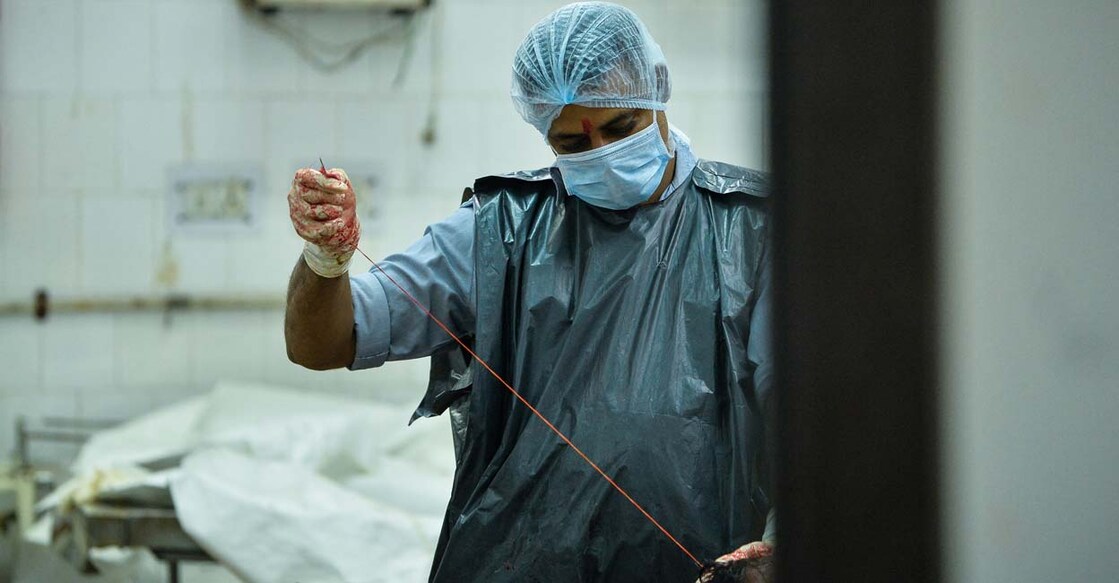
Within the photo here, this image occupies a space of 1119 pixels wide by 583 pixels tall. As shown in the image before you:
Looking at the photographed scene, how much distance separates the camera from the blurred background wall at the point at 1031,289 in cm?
56

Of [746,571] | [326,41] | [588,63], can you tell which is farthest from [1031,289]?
[326,41]

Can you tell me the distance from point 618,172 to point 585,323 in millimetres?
211

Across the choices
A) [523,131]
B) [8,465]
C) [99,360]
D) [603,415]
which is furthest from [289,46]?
[603,415]

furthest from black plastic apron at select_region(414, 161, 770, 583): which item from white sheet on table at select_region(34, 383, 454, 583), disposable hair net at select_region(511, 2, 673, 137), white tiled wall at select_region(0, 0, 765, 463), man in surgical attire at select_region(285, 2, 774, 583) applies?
white tiled wall at select_region(0, 0, 765, 463)

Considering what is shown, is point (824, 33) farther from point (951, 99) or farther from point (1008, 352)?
point (1008, 352)

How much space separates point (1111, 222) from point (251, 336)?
2794mm

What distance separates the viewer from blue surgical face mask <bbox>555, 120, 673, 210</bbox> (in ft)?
4.70

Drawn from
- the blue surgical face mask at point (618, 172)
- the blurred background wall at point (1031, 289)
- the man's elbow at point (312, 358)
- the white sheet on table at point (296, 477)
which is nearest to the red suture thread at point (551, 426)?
the man's elbow at point (312, 358)

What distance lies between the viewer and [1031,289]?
59cm

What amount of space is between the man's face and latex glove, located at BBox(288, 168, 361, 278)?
0.34m

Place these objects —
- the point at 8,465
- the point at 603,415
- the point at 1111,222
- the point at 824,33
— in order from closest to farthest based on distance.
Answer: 1. the point at 824,33
2. the point at 1111,222
3. the point at 603,415
4. the point at 8,465

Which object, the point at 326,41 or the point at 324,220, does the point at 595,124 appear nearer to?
the point at 324,220

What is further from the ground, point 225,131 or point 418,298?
point 225,131

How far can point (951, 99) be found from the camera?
21.3 inches
